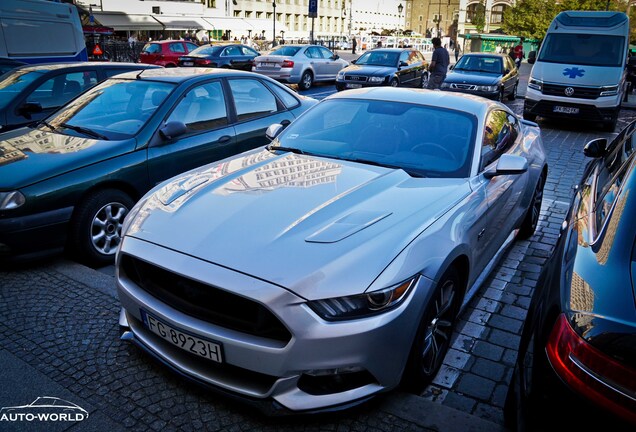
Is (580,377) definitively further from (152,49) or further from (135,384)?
(152,49)

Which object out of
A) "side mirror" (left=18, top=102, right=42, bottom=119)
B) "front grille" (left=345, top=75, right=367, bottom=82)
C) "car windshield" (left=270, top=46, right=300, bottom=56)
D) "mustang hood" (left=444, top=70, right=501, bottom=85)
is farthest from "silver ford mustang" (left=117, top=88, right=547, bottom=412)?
"car windshield" (left=270, top=46, right=300, bottom=56)

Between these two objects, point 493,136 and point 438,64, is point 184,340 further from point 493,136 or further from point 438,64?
point 438,64

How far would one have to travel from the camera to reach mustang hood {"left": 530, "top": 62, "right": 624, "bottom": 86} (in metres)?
11.5

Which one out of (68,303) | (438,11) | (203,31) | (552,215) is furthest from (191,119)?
(438,11)

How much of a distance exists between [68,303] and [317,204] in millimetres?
2011

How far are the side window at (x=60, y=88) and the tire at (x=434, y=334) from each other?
18.8 feet

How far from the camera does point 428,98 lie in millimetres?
4191

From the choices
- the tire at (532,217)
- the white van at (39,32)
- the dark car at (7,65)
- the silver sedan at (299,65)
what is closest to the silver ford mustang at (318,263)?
the tire at (532,217)

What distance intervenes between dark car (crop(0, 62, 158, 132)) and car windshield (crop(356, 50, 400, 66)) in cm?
1196

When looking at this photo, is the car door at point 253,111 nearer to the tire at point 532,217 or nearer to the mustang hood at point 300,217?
the mustang hood at point 300,217

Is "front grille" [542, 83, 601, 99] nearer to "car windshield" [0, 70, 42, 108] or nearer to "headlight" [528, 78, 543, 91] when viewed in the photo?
"headlight" [528, 78, 543, 91]

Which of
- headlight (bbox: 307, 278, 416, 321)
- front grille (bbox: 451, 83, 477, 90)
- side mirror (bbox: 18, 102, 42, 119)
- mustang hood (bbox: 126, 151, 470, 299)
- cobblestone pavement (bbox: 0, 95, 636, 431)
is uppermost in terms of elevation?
front grille (bbox: 451, 83, 477, 90)

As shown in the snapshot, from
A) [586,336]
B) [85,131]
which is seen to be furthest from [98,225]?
[586,336]

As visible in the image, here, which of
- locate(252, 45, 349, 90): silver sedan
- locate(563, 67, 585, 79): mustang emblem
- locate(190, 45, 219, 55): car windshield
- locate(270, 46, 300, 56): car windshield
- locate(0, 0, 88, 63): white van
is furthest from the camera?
locate(190, 45, 219, 55): car windshield
